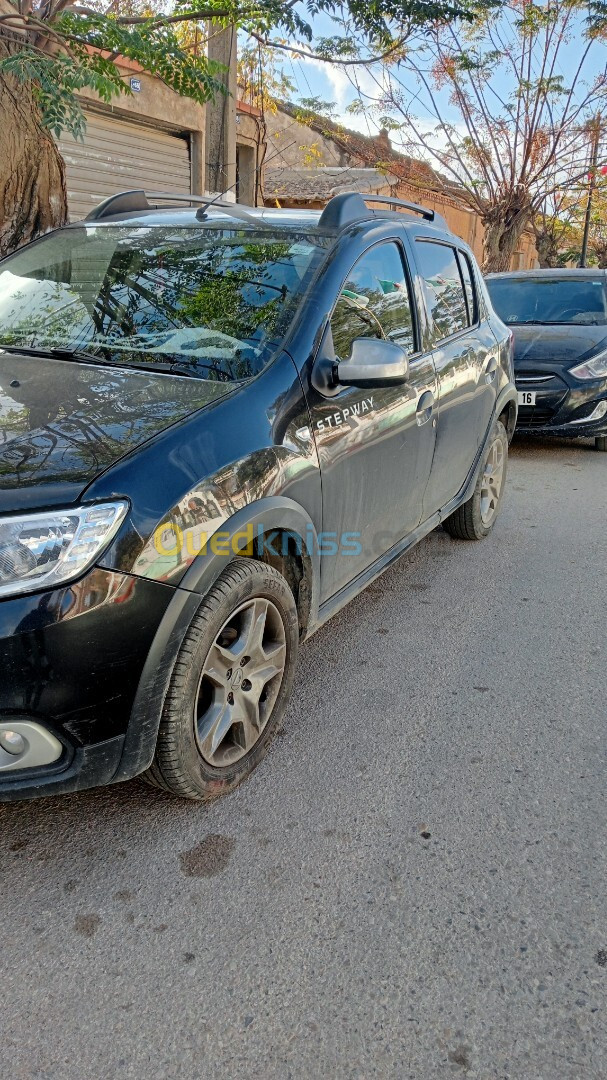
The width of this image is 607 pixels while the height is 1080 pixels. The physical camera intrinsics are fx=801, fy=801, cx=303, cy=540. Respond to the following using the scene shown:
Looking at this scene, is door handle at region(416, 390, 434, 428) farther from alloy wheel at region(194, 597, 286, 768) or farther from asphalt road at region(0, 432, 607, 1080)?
alloy wheel at region(194, 597, 286, 768)

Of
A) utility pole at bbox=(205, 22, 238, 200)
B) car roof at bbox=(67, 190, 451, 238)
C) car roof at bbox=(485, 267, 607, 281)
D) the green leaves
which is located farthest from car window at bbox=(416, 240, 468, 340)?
utility pole at bbox=(205, 22, 238, 200)

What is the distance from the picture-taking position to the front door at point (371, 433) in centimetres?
284

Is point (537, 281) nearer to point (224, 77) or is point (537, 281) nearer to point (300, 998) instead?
point (224, 77)

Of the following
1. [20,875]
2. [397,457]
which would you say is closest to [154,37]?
[397,457]

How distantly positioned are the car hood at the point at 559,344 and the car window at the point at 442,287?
3453mm

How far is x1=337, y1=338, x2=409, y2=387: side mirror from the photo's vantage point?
2719 mm

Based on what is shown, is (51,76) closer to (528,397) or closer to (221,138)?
(528,397)

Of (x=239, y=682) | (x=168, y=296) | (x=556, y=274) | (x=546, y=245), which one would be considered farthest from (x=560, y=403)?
(x=546, y=245)

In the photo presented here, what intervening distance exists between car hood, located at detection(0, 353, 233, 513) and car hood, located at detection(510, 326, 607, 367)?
5.74m

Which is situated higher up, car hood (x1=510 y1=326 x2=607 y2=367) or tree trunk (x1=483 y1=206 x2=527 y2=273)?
tree trunk (x1=483 y1=206 x2=527 y2=273)

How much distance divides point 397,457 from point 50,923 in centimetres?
211

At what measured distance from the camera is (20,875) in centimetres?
220

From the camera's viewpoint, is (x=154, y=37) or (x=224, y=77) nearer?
(x=154, y=37)

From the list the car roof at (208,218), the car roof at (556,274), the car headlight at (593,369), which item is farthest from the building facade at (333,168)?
the car roof at (208,218)
